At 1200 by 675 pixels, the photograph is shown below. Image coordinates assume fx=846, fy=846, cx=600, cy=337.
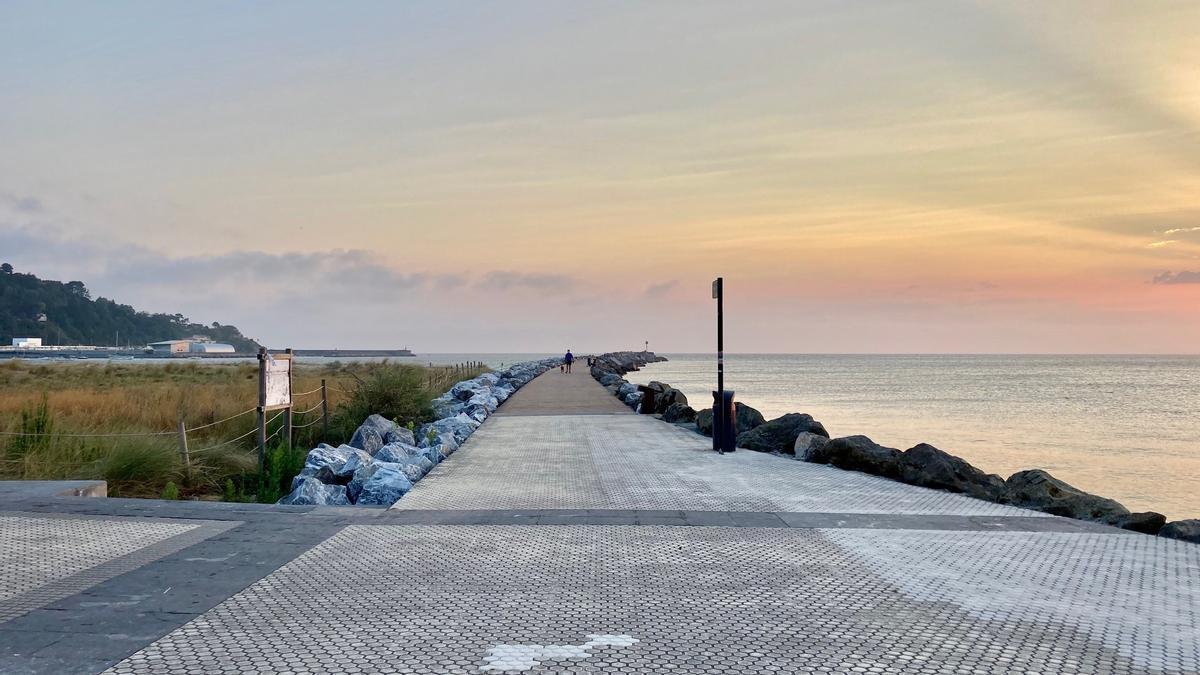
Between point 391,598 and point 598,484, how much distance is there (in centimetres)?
442

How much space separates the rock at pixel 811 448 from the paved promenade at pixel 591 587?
8.73 ft

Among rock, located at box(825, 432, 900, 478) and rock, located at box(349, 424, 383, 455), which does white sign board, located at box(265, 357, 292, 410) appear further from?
rock, located at box(825, 432, 900, 478)

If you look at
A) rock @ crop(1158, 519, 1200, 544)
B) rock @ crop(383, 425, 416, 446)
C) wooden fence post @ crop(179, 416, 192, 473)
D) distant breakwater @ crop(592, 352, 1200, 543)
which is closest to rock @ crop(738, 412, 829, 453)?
distant breakwater @ crop(592, 352, 1200, 543)

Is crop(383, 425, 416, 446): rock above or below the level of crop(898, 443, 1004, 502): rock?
above

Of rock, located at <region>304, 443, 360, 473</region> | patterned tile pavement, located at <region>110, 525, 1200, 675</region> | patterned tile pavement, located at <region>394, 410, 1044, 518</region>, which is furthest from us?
rock, located at <region>304, 443, 360, 473</region>

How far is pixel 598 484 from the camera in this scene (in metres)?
8.93

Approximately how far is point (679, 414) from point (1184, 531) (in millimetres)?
10883

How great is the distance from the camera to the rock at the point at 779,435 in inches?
508

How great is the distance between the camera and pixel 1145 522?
762 cm

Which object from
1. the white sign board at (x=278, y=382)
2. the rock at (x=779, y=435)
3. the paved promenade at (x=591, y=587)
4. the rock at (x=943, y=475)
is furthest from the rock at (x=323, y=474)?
the rock at (x=943, y=475)

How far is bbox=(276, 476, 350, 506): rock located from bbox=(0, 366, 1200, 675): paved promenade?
33.9 inches

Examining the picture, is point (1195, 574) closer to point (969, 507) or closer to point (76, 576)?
point (969, 507)

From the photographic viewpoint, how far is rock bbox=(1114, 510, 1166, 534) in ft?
25.0

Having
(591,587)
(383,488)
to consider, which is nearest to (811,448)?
(383,488)
